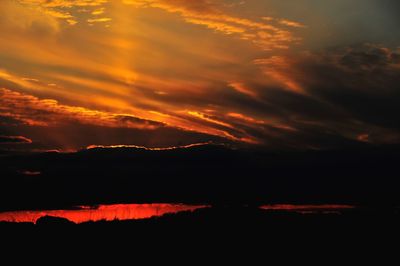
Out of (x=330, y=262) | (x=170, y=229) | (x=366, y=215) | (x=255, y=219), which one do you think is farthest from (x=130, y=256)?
(x=366, y=215)

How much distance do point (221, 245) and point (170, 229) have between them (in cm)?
639

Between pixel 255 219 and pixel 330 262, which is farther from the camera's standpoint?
pixel 255 219

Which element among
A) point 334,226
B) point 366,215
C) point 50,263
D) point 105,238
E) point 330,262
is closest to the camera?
point 50,263

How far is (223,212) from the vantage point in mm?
64625

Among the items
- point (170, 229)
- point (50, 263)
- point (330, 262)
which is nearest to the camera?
point (50, 263)

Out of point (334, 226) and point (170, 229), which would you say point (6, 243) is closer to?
point (170, 229)

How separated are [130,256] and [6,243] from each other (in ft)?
32.8

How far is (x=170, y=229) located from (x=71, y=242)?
9.54 m

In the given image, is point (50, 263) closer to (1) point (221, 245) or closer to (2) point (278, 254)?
(1) point (221, 245)

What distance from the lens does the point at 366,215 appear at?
64.2 meters

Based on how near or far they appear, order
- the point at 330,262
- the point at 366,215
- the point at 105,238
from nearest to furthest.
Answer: the point at 330,262
the point at 105,238
the point at 366,215

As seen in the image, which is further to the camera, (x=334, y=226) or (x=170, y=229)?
(x=334, y=226)

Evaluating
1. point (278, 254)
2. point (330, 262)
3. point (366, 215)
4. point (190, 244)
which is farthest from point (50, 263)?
point (366, 215)

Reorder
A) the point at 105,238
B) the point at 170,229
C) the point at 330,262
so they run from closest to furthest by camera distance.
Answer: the point at 330,262 → the point at 105,238 → the point at 170,229
